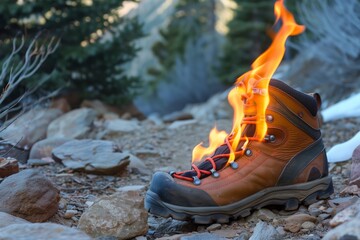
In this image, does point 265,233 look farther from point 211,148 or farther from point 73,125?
point 73,125

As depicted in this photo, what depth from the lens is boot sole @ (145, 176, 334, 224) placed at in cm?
193

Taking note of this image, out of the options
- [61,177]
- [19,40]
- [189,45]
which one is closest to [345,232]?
[61,177]

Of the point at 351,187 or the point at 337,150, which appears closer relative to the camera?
the point at 351,187

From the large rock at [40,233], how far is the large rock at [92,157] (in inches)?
56.8

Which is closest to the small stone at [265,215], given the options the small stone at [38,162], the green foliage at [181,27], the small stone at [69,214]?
the small stone at [69,214]

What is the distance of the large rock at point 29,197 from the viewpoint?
1.91 metres

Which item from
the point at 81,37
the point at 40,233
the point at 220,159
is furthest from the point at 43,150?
the point at 81,37

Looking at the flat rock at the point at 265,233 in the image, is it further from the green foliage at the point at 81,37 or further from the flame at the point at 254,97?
the green foliage at the point at 81,37

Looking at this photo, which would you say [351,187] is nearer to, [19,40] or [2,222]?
[2,222]

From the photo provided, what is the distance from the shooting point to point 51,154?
3238 millimetres

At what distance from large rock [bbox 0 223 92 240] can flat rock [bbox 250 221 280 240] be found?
568mm

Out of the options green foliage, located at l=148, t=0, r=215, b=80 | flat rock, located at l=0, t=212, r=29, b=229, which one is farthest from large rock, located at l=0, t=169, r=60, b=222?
green foliage, located at l=148, t=0, r=215, b=80

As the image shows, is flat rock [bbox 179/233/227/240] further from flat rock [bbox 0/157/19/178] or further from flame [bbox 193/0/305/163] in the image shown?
flat rock [bbox 0/157/19/178]

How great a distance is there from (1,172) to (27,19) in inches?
177
